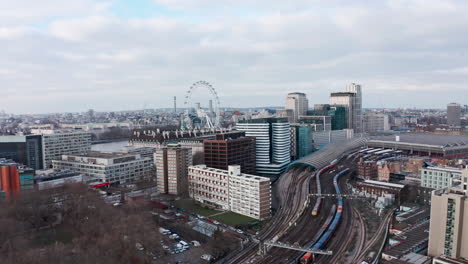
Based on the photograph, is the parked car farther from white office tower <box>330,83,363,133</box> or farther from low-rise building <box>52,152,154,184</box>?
white office tower <box>330,83,363,133</box>

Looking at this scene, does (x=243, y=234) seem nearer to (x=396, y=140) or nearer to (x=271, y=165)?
(x=271, y=165)

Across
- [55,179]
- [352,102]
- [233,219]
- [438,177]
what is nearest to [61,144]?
[55,179]

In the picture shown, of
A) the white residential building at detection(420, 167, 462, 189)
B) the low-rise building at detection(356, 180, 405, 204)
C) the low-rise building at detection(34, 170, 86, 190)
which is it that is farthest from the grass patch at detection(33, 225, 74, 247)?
the white residential building at detection(420, 167, 462, 189)

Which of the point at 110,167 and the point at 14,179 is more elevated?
the point at 14,179

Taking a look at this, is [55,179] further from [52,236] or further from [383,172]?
[383,172]

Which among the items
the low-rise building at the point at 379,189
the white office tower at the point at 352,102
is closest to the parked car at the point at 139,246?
the low-rise building at the point at 379,189

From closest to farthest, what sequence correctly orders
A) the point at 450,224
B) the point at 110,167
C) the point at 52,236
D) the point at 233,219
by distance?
the point at 450,224 < the point at 52,236 < the point at 233,219 < the point at 110,167
